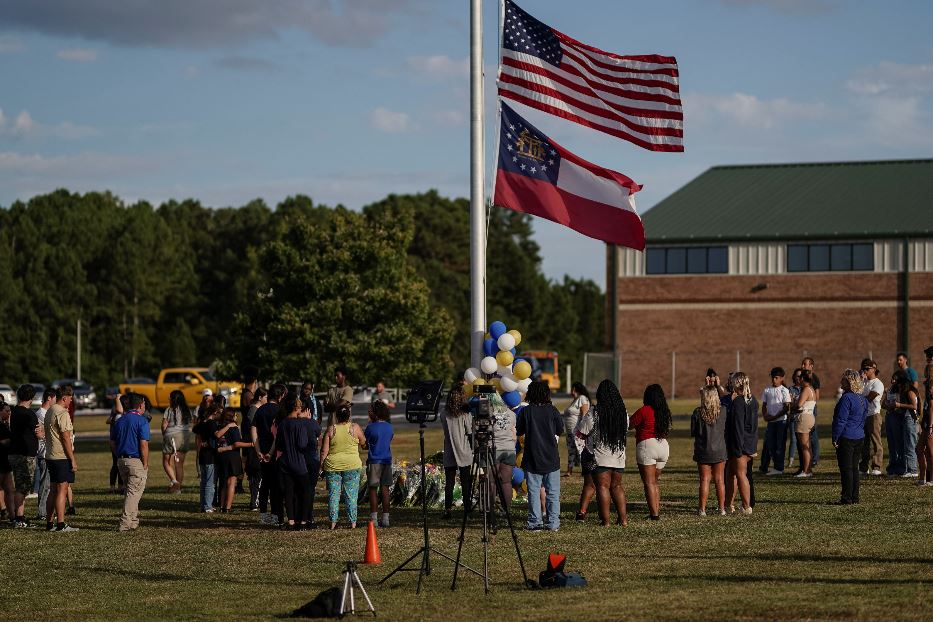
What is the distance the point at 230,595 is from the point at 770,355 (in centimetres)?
5220

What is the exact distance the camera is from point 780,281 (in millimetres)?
63844

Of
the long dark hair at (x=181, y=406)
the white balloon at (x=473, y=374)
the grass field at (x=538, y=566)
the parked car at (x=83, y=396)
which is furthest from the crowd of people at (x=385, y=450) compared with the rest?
the parked car at (x=83, y=396)

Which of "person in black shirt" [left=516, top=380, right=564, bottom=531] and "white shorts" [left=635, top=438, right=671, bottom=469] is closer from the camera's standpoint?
"person in black shirt" [left=516, top=380, right=564, bottom=531]

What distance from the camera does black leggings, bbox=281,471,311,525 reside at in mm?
17984

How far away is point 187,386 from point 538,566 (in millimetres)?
48725

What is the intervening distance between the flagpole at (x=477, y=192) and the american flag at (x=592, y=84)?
0.47 m

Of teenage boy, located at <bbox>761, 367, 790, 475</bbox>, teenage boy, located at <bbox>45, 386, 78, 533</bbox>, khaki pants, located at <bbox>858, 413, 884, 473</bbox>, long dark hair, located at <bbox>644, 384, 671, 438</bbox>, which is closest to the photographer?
long dark hair, located at <bbox>644, 384, 671, 438</bbox>

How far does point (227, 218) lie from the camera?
112m

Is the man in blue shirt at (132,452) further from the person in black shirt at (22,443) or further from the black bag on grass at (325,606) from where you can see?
the black bag on grass at (325,606)

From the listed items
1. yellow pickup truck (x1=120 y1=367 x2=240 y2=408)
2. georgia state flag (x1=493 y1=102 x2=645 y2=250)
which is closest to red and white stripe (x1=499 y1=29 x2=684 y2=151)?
georgia state flag (x1=493 y1=102 x2=645 y2=250)

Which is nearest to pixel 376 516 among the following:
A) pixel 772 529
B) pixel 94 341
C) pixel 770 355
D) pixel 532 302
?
pixel 772 529

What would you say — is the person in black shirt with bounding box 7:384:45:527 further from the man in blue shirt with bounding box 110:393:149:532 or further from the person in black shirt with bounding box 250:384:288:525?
the person in black shirt with bounding box 250:384:288:525

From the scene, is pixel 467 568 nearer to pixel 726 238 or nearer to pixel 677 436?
pixel 677 436

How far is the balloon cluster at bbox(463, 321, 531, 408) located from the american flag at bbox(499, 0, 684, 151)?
317 centimetres
